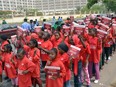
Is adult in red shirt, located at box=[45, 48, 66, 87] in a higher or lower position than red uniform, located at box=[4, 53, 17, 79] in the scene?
higher

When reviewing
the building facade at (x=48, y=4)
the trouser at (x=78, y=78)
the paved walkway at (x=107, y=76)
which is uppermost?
the trouser at (x=78, y=78)

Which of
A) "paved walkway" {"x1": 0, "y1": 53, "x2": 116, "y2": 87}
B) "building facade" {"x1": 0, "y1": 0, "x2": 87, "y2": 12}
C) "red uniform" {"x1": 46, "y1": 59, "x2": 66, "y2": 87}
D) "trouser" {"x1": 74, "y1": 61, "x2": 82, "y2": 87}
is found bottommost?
"building facade" {"x1": 0, "y1": 0, "x2": 87, "y2": 12}

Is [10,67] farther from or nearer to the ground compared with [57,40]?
nearer to the ground

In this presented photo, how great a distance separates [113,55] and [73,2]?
12770 cm

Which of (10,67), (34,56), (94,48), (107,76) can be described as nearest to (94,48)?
(94,48)

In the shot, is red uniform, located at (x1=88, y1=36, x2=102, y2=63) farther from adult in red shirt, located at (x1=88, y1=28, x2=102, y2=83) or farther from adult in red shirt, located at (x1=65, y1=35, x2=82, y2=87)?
adult in red shirt, located at (x1=65, y1=35, x2=82, y2=87)

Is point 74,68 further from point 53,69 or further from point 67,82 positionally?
point 53,69

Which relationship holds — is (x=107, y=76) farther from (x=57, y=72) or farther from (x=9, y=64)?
(x=57, y=72)

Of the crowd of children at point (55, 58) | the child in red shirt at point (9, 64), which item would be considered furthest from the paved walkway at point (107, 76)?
A: the child in red shirt at point (9, 64)

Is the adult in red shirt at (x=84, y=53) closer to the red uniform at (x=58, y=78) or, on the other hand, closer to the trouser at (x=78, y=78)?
the trouser at (x=78, y=78)

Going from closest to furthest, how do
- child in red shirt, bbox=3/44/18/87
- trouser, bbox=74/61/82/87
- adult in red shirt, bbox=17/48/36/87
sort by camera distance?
adult in red shirt, bbox=17/48/36/87, child in red shirt, bbox=3/44/18/87, trouser, bbox=74/61/82/87

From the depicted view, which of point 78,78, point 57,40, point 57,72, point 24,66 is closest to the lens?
point 57,72

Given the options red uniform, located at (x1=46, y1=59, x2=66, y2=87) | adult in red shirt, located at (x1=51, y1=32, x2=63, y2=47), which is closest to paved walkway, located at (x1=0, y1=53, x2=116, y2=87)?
adult in red shirt, located at (x1=51, y1=32, x2=63, y2=47)

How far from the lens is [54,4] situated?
14262 centimetres
